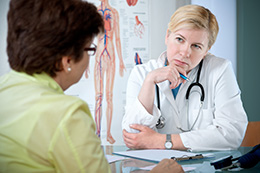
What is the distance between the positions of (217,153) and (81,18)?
3.37 feet

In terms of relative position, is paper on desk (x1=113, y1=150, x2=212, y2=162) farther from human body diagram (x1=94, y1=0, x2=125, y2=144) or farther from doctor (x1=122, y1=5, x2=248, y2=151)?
human body diagram (x1=94, y1=0, x2=125, y2=144)

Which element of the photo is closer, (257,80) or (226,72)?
(226,72)

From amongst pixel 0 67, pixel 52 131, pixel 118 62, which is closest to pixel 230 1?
pixel 118 62

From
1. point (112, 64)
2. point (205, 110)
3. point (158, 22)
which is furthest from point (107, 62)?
point (205, 110)

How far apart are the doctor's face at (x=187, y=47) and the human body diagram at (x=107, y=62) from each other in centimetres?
118

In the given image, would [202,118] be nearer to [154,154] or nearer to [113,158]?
[154,154]

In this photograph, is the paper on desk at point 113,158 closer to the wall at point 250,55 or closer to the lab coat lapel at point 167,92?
the lab coat lapel at point 167,92

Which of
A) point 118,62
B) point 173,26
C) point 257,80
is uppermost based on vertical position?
point 173,26

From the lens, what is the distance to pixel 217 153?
4.87 ft

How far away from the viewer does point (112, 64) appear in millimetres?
3012

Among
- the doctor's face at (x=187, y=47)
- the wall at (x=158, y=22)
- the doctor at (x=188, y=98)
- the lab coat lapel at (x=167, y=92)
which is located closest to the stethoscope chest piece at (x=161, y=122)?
the doctor at (x=188, y=98)

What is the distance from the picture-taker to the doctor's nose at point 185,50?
6.03 ft

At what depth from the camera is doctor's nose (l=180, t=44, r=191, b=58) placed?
6.03 ft

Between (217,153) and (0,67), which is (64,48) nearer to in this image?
(217,153)
